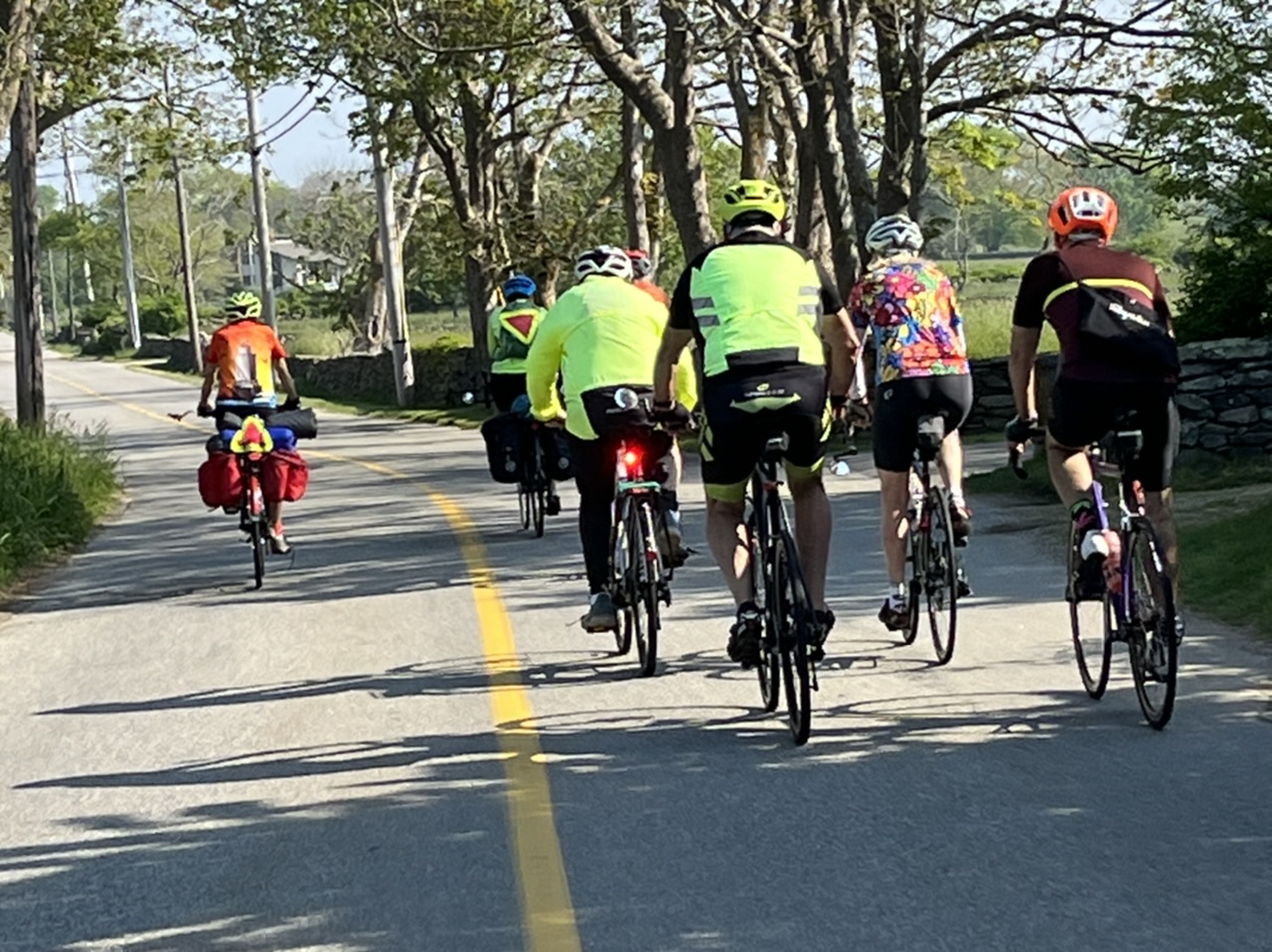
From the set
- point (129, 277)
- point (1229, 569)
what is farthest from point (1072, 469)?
point (129, 277)

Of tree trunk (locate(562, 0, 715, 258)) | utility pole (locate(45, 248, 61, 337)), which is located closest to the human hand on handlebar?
tree trunk (locate(562, 0, 715, 258))

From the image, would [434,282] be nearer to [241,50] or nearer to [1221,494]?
[241,50]

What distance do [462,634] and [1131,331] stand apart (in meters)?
4.82

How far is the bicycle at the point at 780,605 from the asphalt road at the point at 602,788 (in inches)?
8.1

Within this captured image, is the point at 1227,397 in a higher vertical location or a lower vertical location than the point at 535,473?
higher

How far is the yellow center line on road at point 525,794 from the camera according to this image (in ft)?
18.8

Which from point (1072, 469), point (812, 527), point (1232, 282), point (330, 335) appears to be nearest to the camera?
point (1072, 469)

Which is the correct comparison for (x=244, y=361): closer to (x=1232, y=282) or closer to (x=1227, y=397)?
(x=1227, y=397)

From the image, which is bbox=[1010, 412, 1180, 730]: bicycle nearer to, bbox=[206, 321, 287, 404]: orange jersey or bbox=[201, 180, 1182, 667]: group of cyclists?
bbox=[201, 180, 1182, 667]: group of cyclists

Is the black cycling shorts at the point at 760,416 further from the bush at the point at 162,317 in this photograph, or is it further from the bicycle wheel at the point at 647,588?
the bush at the point at 162,317

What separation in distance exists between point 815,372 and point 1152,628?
65.3 inches

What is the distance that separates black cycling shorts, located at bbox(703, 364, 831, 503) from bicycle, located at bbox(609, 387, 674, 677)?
4.24 ft

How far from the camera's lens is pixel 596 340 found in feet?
32.6

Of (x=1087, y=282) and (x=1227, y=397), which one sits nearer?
(x=1087, y=282)
